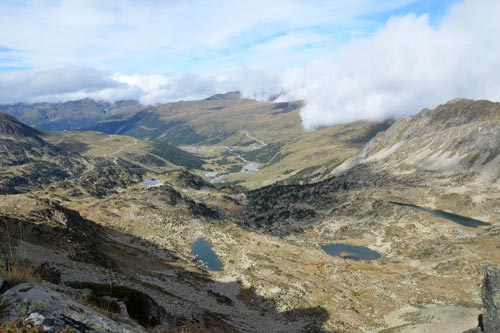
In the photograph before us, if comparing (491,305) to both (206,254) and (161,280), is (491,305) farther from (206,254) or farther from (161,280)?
(206,254)

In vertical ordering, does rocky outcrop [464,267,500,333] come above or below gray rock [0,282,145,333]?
below

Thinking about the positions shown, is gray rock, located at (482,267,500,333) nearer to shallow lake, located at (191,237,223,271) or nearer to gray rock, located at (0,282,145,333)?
gray rock, located at (0,282,145,333)

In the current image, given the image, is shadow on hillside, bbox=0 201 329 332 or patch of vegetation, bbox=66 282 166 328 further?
shadow on hillside, bbox=0 201 329 332

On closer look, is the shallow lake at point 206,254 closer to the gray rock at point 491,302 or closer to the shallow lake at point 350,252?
the shallow lake at point 350,252

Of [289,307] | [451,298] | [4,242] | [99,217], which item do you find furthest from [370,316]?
[99,217]

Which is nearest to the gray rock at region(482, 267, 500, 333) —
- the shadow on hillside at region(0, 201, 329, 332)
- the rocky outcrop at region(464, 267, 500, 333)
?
the rocky outcrop at region(464, 267, 500, 333)

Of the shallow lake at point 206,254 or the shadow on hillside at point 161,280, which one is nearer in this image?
the shadow on hillside at point 161,280

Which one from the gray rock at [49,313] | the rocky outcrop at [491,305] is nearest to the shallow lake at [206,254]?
the rocky outcrop at [491,305]
